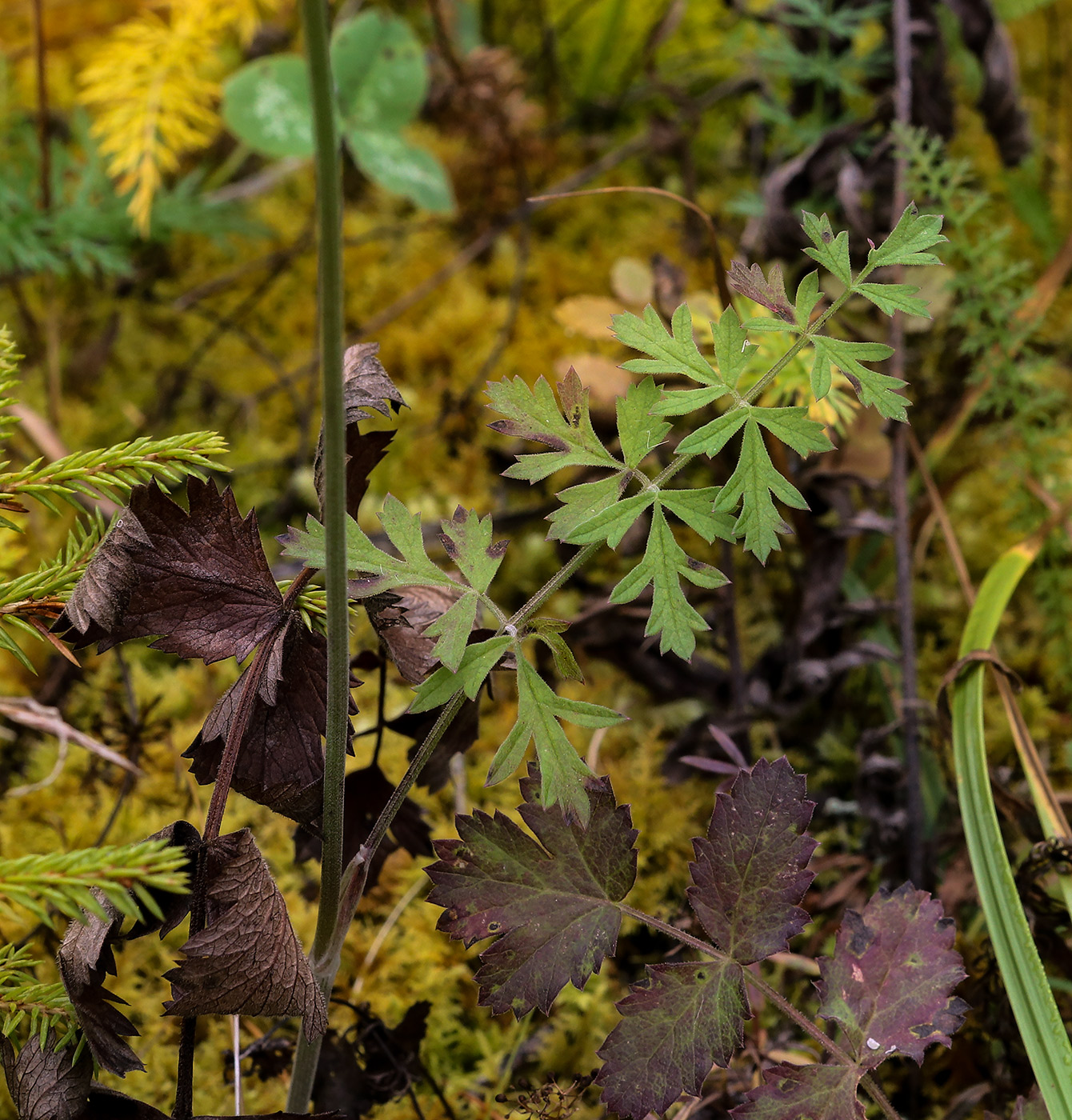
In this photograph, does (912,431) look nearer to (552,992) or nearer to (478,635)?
(478,635)

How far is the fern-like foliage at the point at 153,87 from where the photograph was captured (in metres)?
1.89

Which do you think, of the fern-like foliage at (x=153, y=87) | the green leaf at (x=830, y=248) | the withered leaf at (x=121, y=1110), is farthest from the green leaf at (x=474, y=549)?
the fern-like foliage at (x=153, y=87)

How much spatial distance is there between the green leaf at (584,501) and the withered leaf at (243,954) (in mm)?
402

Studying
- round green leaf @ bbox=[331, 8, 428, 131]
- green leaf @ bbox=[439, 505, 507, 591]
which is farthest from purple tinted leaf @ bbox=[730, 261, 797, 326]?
round green leaf @ bbox=[331, 8, 428, 131]

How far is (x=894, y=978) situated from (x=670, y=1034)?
26 cm

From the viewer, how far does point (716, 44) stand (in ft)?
8.59

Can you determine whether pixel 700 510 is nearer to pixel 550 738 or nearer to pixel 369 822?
pixel 550 738

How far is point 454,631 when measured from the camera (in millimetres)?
798

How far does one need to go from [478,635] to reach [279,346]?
5.11 feet

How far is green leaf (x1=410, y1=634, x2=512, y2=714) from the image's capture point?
2.59ft

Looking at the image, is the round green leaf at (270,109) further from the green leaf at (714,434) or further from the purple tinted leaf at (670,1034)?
the purple tinted leaf at (670,1034)

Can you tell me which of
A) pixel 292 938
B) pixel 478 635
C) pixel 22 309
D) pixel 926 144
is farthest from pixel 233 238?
pixel 292 938

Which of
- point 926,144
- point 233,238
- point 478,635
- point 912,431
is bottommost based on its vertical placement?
point 912,431

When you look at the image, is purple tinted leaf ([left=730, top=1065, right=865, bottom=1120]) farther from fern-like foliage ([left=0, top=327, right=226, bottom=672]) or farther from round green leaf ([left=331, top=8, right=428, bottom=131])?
round green leaf ([left=331, top=8, right=428, bottom=131])
